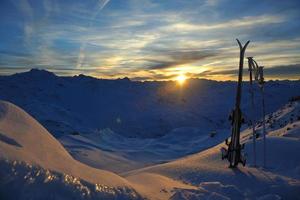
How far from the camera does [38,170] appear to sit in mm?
6734

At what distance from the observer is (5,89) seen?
96625 millimetres

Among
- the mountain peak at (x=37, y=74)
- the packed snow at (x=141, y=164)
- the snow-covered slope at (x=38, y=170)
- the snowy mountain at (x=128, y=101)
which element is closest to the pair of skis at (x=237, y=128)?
the packed snow at (x=141, y=164)

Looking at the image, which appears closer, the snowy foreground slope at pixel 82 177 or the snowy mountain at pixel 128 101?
the snowy foreground slope at pixel 82 177

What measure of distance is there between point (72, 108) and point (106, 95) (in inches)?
599

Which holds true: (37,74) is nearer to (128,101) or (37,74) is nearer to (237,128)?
(128,101)

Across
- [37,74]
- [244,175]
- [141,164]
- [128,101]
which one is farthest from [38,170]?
[37,74]

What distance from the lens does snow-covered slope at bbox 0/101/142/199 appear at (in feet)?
21.0

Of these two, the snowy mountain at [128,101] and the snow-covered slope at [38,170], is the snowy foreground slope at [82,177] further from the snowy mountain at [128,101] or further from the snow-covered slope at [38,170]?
the snowy mountain at [128,101]

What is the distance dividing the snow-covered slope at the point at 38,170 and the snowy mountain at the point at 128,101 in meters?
65.2

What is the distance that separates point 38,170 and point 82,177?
0.96 metres

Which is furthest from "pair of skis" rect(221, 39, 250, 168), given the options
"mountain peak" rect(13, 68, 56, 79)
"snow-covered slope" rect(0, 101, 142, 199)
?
"mountain peak" rect(13, 68, 56, 79)

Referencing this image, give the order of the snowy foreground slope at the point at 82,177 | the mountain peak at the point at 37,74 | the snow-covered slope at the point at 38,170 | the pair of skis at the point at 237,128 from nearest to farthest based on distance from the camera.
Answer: the snow-covered slope at the point at 38,170
the snowy foreground slope at the point at 82,177
the pair of skis at the point at 237,128
the mountain peak at the point at 37,74

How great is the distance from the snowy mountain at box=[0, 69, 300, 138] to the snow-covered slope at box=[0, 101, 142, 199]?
65235 millimetres

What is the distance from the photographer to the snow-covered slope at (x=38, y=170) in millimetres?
6400
